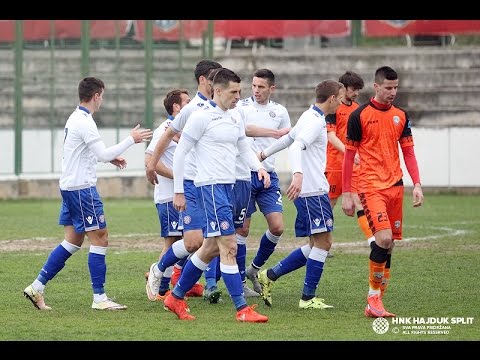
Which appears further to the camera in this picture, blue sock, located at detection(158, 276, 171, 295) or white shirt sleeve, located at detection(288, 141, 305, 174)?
blue sock, located at detection(158, 276, 171, 295)

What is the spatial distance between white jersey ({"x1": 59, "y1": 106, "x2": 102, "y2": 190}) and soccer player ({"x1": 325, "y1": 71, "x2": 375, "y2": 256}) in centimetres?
360

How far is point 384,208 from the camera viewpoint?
10.2 meters

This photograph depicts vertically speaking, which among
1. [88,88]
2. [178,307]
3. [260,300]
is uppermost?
[88,88]

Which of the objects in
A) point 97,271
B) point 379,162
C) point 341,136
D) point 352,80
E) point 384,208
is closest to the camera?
point 384,208

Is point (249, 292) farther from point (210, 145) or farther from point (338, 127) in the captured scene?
point (338, 127)

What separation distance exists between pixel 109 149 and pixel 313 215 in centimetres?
203

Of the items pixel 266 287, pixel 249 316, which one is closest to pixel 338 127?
pixel 266 287

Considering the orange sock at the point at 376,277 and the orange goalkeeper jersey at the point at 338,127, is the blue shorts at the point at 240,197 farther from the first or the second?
the orange goalkeeper jersey at the point at 338,127

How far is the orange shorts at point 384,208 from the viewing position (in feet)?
33.1

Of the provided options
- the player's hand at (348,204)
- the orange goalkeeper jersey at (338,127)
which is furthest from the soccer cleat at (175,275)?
the orange goalkeeper jersey at (338,127)

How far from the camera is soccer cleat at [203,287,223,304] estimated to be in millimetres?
11188

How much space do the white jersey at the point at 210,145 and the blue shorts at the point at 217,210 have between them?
0.07m

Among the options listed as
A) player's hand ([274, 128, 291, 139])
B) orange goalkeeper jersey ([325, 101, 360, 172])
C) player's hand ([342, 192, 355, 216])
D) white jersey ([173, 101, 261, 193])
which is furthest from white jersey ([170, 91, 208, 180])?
orange goalkeeper jersey ([325, 101, 360, 172])

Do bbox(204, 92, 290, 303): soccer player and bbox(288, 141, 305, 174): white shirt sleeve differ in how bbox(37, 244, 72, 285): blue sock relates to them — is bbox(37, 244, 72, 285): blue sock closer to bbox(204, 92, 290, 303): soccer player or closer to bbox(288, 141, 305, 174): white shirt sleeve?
bbox(204, 92, 290, 303): soccer player
